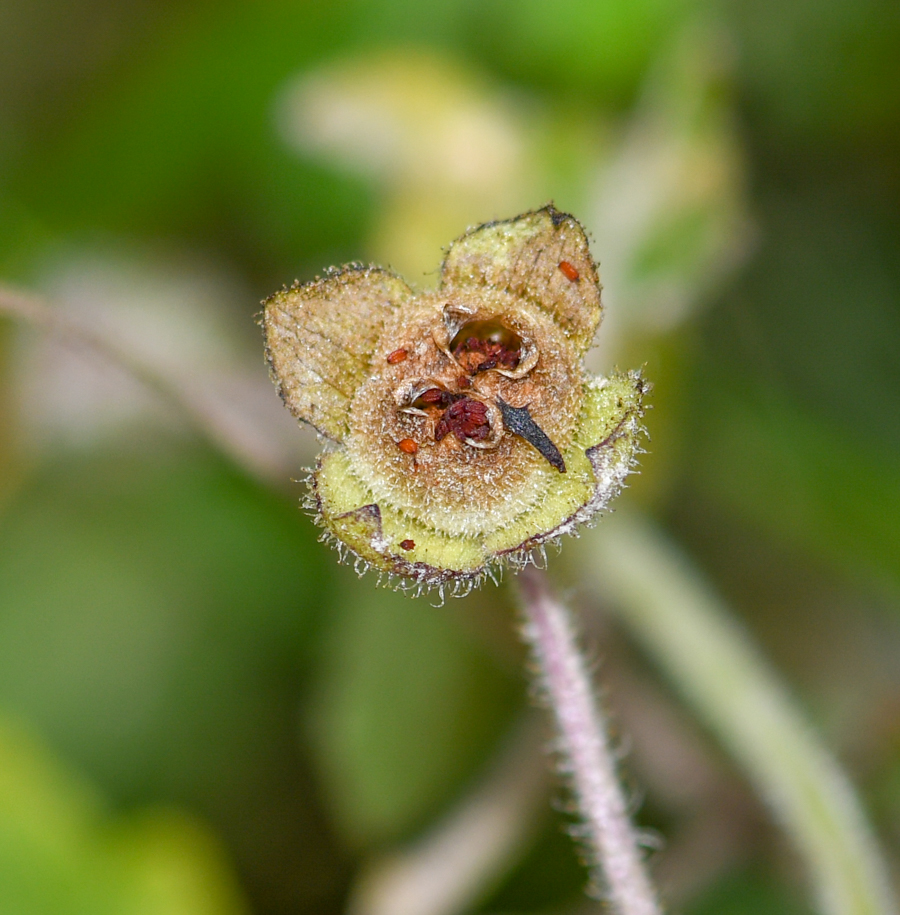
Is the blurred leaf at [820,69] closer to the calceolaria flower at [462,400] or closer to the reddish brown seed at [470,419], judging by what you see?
the calceolaria flower at [462,400]

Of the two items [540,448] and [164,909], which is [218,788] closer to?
[164,909]

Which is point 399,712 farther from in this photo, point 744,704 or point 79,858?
point 744,704

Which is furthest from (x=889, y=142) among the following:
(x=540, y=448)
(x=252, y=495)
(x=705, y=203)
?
(x=540, y=448)

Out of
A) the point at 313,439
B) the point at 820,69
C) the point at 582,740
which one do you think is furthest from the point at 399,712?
the point at 820,69

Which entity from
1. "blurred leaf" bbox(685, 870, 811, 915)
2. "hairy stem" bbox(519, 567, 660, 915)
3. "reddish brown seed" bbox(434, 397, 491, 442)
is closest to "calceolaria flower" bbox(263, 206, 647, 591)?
"reddish brown seed" bbox(434, 397, 491, 442)

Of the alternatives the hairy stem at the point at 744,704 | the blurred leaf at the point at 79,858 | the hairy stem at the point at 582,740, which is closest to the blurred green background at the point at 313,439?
the blurred leaf at the point at 79,858

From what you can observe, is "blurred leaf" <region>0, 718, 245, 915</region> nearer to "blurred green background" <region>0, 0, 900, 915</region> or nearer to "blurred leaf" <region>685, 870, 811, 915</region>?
"blurred green background" <region>0, 0, 900, 915</region>
